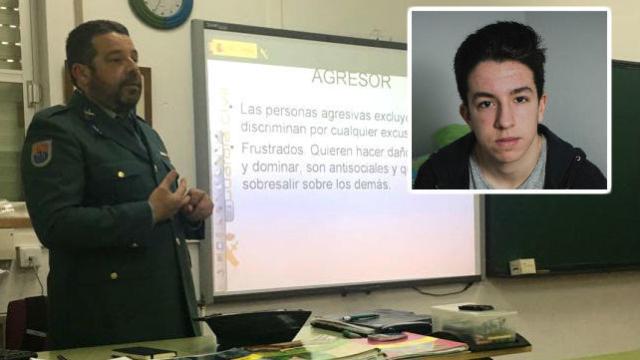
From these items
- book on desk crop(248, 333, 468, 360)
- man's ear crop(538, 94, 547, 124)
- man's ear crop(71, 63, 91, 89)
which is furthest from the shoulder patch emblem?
man's ear crop(538, 94, 547, 124)

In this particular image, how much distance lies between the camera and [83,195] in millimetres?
2186

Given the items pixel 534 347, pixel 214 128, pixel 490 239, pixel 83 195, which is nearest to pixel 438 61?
pixel 83 195

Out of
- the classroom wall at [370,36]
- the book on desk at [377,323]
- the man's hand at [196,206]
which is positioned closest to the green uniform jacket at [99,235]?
the man's hand at [196,206]

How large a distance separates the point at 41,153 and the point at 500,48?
54.5 inches

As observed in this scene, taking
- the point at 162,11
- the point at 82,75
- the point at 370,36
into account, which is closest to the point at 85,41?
the point at 82,75

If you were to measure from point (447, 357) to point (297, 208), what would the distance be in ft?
5.21

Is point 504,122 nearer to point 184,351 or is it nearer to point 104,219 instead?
point 184,351

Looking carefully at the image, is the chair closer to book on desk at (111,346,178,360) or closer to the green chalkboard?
book on desk at (111,346,178,360)

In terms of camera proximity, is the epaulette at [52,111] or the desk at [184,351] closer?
the desk at [184,351]

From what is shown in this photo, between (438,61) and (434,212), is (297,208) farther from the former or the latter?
(438,61)

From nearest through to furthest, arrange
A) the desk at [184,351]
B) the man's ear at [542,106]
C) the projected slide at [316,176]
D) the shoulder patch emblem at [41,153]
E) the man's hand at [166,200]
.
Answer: the desk at [184,351] → the man's ear at [542,106] → the shoulder patch emblem at [41,153] → the man's hand at [166,200] → the projected slide at [316,176]

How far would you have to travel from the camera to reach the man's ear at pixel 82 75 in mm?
2402

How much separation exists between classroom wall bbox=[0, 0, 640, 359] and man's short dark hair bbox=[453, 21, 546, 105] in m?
1.58

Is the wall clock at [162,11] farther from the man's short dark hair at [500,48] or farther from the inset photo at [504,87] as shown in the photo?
the man's short dark hair at [500,48]
